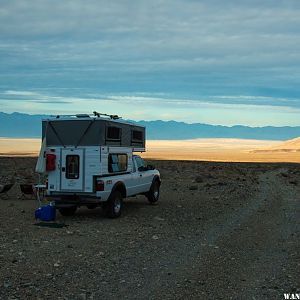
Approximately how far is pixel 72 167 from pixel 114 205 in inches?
61.8

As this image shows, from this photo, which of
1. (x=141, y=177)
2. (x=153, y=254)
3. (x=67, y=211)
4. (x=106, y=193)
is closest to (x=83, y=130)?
(x=106, y=193)

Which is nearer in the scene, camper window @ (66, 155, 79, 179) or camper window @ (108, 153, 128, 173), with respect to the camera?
camper window @ (66, 155, 79, 179)

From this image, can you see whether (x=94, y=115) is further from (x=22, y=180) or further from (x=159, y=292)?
→ (x=22, y=180)

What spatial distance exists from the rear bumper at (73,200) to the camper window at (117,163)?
3.30ft

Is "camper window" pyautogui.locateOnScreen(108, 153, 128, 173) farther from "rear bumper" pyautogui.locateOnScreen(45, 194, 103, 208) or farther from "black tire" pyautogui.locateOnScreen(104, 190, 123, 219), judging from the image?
"rear bumper" pyautogui.locateOnScreen(45, 194, 103, 208)

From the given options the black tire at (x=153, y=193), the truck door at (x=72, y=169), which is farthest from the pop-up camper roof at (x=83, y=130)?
the black tire at (x=153, y=193)

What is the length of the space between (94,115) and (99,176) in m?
1.71

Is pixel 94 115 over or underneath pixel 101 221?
over

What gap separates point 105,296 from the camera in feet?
22.1

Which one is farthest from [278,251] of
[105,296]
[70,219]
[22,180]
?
[22,180]

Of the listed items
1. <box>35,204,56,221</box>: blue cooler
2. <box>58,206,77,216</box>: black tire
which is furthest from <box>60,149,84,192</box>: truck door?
<box>58,206,77,216</box>: black tire

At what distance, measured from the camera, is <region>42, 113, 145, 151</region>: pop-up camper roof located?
43.8ft

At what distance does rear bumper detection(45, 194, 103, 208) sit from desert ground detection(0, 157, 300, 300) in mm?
491

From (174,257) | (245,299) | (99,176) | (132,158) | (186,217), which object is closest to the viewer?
(245,299)
